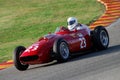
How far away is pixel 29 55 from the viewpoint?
1358cm

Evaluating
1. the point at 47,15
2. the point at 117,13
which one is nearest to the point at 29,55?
the point at 117,13

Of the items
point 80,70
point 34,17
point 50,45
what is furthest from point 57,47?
point 34,17

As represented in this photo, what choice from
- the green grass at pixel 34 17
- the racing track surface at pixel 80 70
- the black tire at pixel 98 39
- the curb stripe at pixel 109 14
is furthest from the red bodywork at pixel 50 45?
the curb stripe at pixel 109 14

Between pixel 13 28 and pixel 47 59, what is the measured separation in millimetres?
11717

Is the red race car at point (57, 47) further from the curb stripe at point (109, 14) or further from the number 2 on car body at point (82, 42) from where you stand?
the curb stripe at point (109, 14)

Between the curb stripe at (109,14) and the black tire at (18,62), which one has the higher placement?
the black tire at (18,62)

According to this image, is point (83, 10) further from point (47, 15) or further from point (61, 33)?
point (61, 33)

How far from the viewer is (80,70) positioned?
12.2m

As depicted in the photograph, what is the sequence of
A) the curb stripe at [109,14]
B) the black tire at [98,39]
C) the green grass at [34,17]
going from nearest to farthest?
the black tire at [98,39]
the green grass at [34,17]
the curb stripe at [109,14]

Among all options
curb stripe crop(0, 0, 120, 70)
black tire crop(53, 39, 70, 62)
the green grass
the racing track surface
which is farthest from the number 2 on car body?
curb stripe crop(0, 0, 120, 70)

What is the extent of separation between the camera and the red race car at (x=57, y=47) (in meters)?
13.6

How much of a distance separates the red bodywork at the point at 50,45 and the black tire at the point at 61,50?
0.22m

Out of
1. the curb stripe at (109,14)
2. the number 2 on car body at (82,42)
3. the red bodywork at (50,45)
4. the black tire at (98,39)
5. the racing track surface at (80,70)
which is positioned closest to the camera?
the racing track surface at (80,70)

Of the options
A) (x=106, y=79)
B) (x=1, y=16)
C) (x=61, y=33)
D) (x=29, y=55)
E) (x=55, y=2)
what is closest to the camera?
(x=106, y=79)
